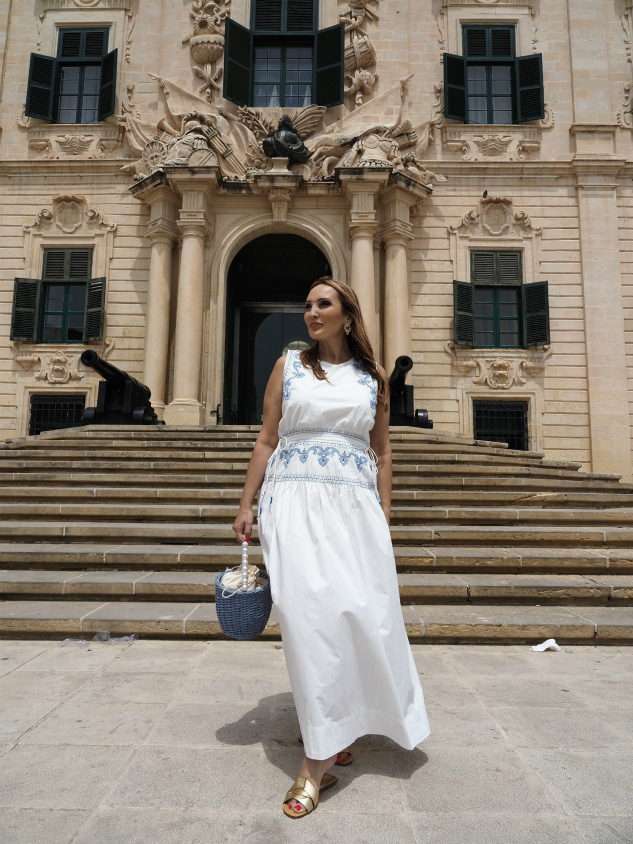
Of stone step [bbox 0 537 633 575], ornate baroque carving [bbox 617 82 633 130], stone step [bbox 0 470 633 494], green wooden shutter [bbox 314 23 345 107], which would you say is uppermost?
green wooden shutter [bbox 314 23 345 107]

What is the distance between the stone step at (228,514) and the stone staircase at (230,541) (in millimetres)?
15

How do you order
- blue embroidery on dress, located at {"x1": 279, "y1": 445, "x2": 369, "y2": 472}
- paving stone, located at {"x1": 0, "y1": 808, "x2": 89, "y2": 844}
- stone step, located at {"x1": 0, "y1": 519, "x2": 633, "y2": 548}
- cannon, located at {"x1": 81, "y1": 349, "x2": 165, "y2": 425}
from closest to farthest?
paving stone, located at {"x1": 0, "y1": 808, "x2": 89, "y2": 844} < blue embroidery on dress, located at {"x1": 279, "y1": 445, "x2": 369, "y2": 472} < stone step, located at {"x1": 0, "y1": 519, "x2": 633, "y2": 548} < cannon, located at {"x1": 81, "y1": 349, "x2": 165, "y2": 425}

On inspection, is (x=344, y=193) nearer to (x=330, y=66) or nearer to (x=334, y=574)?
(x=330, y=66)

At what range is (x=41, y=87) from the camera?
46.6 feet

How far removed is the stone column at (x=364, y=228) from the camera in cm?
1267

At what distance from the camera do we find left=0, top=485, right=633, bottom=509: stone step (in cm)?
662

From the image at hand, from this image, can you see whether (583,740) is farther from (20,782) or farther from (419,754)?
(20,782)

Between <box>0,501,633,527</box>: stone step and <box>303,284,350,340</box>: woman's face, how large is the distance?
3.90 meters

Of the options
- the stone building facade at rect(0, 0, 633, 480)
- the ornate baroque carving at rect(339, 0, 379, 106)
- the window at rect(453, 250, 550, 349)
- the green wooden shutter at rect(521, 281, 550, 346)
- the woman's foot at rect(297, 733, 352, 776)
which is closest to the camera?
the woman's foot at rect(297, 733, 352, 776)

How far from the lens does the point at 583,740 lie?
2.37 m

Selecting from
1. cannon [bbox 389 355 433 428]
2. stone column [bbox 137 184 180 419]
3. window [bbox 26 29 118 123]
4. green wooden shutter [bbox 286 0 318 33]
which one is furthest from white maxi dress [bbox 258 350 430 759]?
green wooden shutter [bbox 286 0 318 33]

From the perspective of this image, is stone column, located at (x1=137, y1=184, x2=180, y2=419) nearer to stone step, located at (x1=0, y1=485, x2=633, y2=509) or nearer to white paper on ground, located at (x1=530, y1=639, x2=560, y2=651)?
stone step, located at (x1=0, y1=485, x2=633, y2=509)

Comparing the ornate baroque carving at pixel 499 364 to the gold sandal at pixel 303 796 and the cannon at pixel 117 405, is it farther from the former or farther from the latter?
the gold sandal at pixel 303 796

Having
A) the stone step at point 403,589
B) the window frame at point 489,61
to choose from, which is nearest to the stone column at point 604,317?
the window frame at point 489,61
